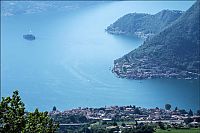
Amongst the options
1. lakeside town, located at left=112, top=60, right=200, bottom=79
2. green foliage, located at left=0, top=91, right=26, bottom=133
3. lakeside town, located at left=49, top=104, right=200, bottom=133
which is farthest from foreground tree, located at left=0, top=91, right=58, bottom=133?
lakeside town, located at left=112, top=60, right=200, bottom=79

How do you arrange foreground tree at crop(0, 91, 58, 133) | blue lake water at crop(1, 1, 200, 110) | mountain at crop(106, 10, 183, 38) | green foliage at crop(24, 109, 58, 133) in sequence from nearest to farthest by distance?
foreground tree at crop(0, 91, 58, 133)
green foliage at crop(24, 109, 58, 133)
blue lake water at crop(1, 1, 200, 110)
mountain at crop(106, 10, 183, 38)

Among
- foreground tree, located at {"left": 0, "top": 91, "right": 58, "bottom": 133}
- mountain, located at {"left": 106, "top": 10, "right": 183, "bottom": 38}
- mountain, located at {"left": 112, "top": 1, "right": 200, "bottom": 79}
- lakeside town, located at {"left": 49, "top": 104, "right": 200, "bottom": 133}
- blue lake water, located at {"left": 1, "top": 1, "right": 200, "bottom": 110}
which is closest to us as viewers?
foreground tree, located at {"left": 0, "top": 91, "right": 58, "bottom": 133}

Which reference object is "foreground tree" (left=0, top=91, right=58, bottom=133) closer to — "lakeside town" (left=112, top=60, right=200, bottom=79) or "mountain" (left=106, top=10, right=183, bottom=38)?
"lakeside town" (left=112, top=60, right=200, bottom=79)

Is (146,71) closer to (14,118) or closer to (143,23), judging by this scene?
(143,23)

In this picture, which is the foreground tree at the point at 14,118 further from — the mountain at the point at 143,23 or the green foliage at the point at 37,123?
the mountain at the point at 143,23

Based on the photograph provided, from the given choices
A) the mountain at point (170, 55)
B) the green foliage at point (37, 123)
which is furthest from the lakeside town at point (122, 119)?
the green foliage at point (37, 123)

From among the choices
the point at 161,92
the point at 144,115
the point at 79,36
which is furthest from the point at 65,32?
the point at 144,115

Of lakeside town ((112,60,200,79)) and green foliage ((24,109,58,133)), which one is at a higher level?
lakeside town ((112,60,200,79))
